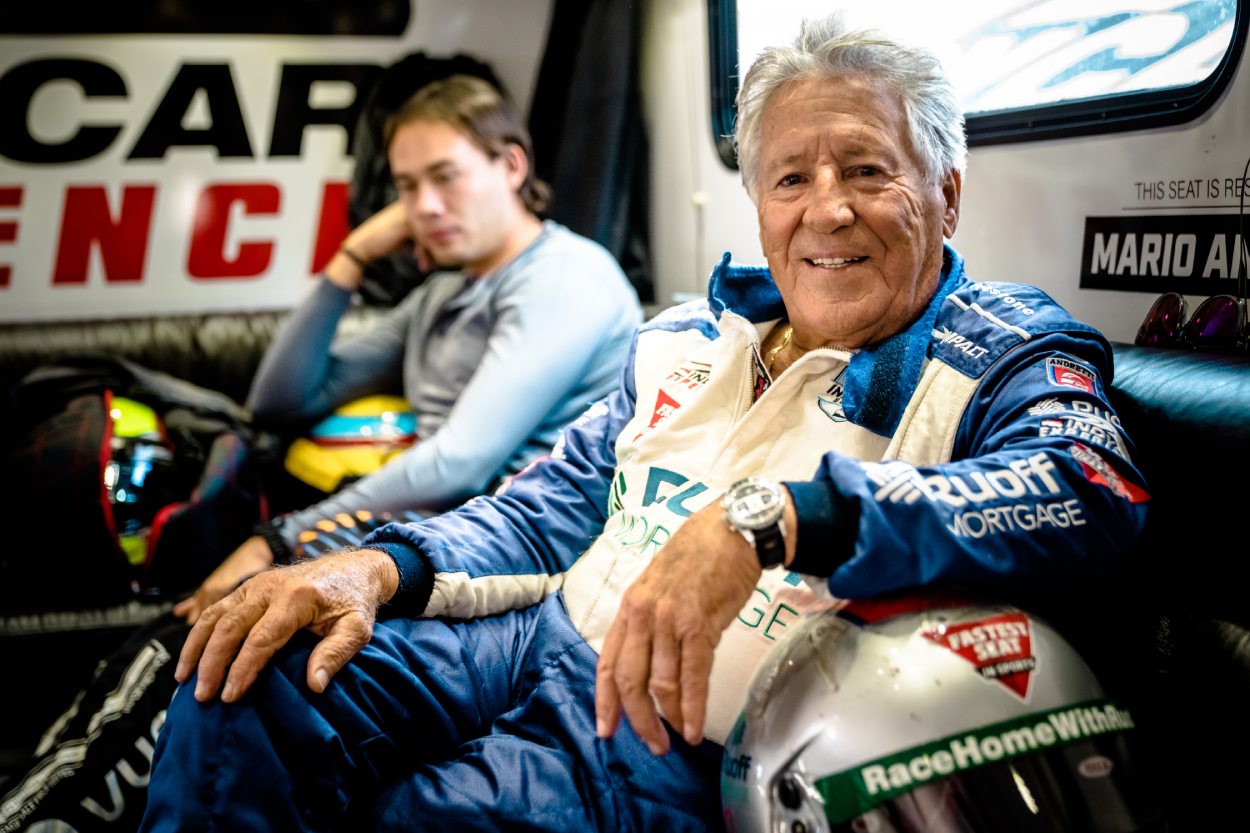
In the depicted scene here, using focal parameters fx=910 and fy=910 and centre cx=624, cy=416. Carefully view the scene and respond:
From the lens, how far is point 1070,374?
43.8 inches

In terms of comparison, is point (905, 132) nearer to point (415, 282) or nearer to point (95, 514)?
point (95, 514)

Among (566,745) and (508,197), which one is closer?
(566,745)

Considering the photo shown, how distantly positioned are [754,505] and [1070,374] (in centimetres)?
45

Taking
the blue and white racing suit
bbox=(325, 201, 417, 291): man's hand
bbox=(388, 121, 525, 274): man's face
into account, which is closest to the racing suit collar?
the blue and white racing suit

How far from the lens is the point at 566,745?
4.13 ft

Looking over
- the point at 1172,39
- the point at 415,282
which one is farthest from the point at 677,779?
the point at 415,282

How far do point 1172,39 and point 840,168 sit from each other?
656 millimetres

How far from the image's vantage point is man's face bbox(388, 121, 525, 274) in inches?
101

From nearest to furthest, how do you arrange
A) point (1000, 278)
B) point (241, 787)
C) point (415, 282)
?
point (241, 787)
point (1000, 278)
point (415, 282)

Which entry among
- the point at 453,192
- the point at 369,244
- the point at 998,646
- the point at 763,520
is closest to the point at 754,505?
the point at 763,520

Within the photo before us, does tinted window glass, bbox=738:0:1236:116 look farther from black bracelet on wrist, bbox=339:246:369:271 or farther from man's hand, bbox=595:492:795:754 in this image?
black bracelet on wrist, bbox=339:246:369:271

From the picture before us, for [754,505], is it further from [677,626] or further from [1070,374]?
[1070,374]

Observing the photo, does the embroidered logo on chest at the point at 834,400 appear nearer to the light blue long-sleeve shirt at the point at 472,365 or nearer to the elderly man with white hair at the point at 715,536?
the elderly man with white hair at the point at 715,536

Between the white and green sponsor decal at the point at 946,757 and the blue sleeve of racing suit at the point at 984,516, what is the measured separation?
140 mm
